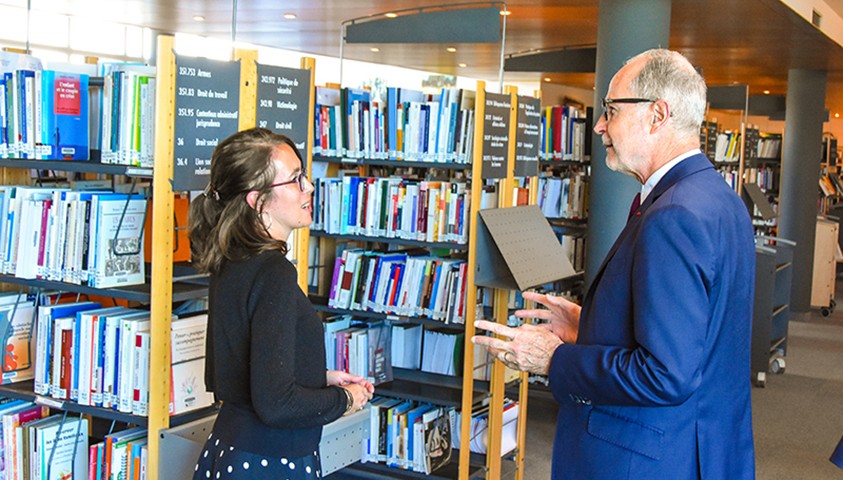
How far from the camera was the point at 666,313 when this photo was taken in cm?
183

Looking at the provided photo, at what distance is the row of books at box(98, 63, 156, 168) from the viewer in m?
3.26

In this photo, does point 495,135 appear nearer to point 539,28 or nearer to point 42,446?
point 42,446

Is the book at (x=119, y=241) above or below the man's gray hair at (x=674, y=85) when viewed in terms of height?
below

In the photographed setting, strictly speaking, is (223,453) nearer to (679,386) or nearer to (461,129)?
(679,386)

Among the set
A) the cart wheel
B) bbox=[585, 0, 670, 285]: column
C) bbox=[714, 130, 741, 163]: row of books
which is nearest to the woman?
bbox=[585, 0, 670, 285]: column

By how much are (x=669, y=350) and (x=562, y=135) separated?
205 inches

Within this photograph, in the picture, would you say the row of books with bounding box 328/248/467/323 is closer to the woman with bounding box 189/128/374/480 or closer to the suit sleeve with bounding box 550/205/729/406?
the woman with bounding box 189/128/374/480

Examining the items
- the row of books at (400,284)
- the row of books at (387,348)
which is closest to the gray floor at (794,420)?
the row of books at (387,348)

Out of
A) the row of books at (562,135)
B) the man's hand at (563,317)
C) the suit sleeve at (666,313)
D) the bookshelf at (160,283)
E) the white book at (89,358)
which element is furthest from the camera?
the row of books at (562,135)

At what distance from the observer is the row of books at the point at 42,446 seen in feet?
11.5

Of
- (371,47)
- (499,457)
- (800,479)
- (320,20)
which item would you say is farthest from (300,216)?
(371,47)

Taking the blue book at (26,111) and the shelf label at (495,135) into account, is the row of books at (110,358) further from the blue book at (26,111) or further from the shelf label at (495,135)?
the shelf label at (495,135)

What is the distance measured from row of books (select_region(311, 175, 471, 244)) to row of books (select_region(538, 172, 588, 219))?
213 cm

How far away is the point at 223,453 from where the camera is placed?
7.55ft
